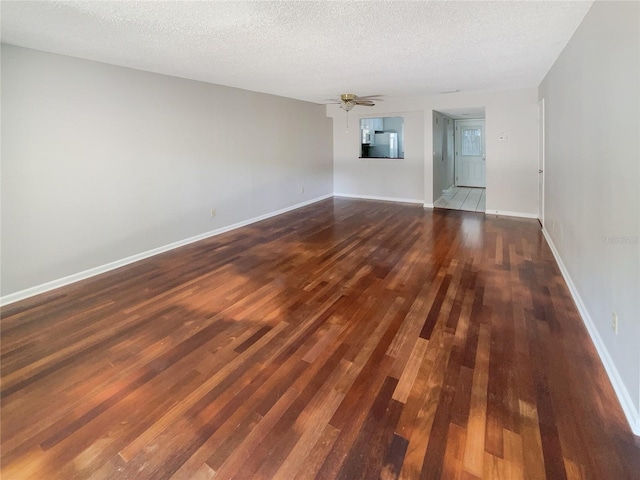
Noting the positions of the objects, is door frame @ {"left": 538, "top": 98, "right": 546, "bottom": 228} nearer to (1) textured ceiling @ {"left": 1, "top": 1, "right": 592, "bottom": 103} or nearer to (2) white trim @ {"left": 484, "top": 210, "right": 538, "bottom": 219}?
(2) white trim @ {"left": 484, "top": 210, "right": 538, "bottom": 219}

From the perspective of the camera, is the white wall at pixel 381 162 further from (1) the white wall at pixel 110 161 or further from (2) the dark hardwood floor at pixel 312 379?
(2) the dark hardwood floor at pixel 312 379

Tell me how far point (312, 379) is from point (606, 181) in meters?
2.20

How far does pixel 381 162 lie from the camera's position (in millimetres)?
8461

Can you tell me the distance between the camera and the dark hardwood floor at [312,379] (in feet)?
5.22

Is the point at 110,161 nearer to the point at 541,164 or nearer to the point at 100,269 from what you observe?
the point at 100,269

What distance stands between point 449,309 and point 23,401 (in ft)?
9.86

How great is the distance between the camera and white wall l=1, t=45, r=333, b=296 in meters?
3.36

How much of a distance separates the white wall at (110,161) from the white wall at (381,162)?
108 inches

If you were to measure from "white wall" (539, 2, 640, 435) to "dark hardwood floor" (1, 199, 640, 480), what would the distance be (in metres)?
0.23

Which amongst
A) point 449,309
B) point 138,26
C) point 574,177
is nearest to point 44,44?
point 138,26

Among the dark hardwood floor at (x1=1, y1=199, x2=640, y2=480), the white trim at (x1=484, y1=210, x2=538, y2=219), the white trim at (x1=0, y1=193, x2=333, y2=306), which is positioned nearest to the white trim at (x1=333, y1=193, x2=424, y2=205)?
the white trim at (x1=484, y1=210, x2=538, y2=219)

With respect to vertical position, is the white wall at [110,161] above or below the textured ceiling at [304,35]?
below

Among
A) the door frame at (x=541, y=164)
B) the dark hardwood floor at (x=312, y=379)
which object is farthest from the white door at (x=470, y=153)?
the dark hardwood floor at (x=312, y=379)

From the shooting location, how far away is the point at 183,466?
158cm
